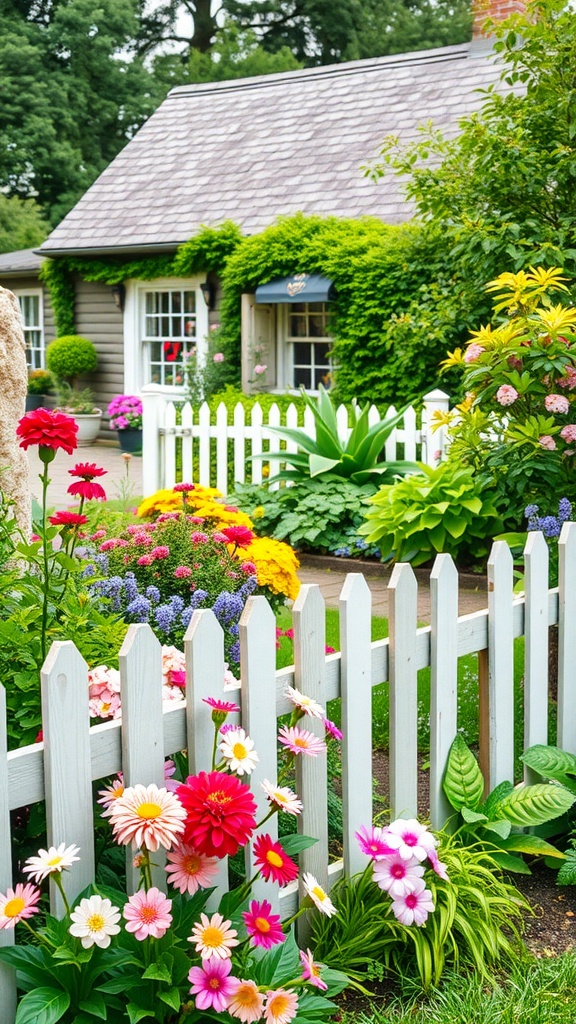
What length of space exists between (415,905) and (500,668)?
34.9 inches

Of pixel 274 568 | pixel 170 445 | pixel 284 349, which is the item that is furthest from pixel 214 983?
pixel 284 349

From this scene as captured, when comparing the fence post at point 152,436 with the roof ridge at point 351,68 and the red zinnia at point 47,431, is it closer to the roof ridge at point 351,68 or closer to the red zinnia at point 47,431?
the red zinnia at point 47,431

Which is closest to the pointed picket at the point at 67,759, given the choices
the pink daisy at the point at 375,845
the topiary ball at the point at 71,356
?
the pink daisy at the point at 375,845

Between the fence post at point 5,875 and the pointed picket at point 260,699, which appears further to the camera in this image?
the pointed picket at point 260,699

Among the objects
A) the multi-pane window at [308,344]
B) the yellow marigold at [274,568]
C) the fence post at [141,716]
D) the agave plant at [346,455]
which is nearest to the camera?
the fence post at [141,716]

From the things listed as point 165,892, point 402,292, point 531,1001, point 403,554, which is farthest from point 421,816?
point 402,292

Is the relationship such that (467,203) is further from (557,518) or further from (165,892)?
(165,892)

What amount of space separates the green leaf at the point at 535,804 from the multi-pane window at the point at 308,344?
10.9 meters

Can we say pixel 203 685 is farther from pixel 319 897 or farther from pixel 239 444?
pixel 239 444

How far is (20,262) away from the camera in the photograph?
65.0ft

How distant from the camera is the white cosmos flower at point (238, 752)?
2143 mm

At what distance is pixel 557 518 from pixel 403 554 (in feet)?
8.94

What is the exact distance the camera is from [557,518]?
4449 mm

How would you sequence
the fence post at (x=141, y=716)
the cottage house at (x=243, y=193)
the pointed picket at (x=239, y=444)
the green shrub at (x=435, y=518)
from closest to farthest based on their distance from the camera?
the fence post at (x=141, y=716), the green shrub at (x=435, y=518), the pointed picket at (x=239, y=444), the cottage house at (x=243, y=193)
